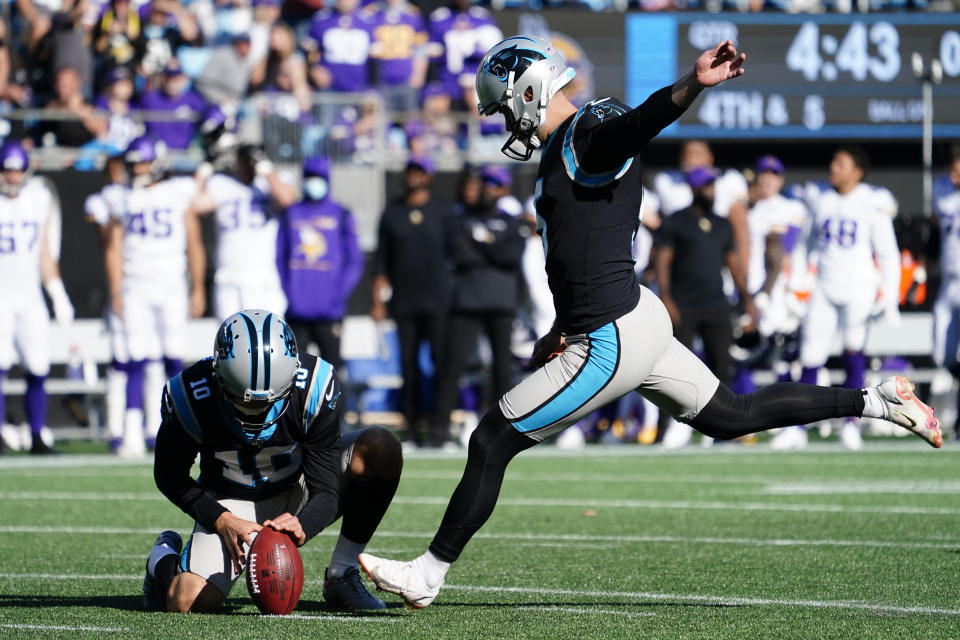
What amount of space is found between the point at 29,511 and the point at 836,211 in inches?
243

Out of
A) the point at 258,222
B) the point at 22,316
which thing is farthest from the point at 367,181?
the point at 22,316

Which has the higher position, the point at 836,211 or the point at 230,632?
the point at 836,211

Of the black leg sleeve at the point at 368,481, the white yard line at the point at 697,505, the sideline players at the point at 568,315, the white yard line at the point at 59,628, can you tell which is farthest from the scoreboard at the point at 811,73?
the white yard line at the point at 59,628

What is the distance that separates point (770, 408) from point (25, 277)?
7584 millimetres

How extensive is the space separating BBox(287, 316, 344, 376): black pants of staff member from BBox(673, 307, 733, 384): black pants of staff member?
2396 mm

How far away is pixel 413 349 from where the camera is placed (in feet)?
39.9

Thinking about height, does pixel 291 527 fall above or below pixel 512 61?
below

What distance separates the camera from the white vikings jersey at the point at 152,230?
452 inches

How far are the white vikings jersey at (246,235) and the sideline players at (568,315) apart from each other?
6948 mm

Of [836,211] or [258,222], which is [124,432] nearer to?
[258,222]

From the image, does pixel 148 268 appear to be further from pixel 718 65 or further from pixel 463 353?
pixel 718 65

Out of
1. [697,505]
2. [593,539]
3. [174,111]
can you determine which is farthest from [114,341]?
[593,539]

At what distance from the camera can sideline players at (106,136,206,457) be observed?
11.5m

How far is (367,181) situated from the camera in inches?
598
